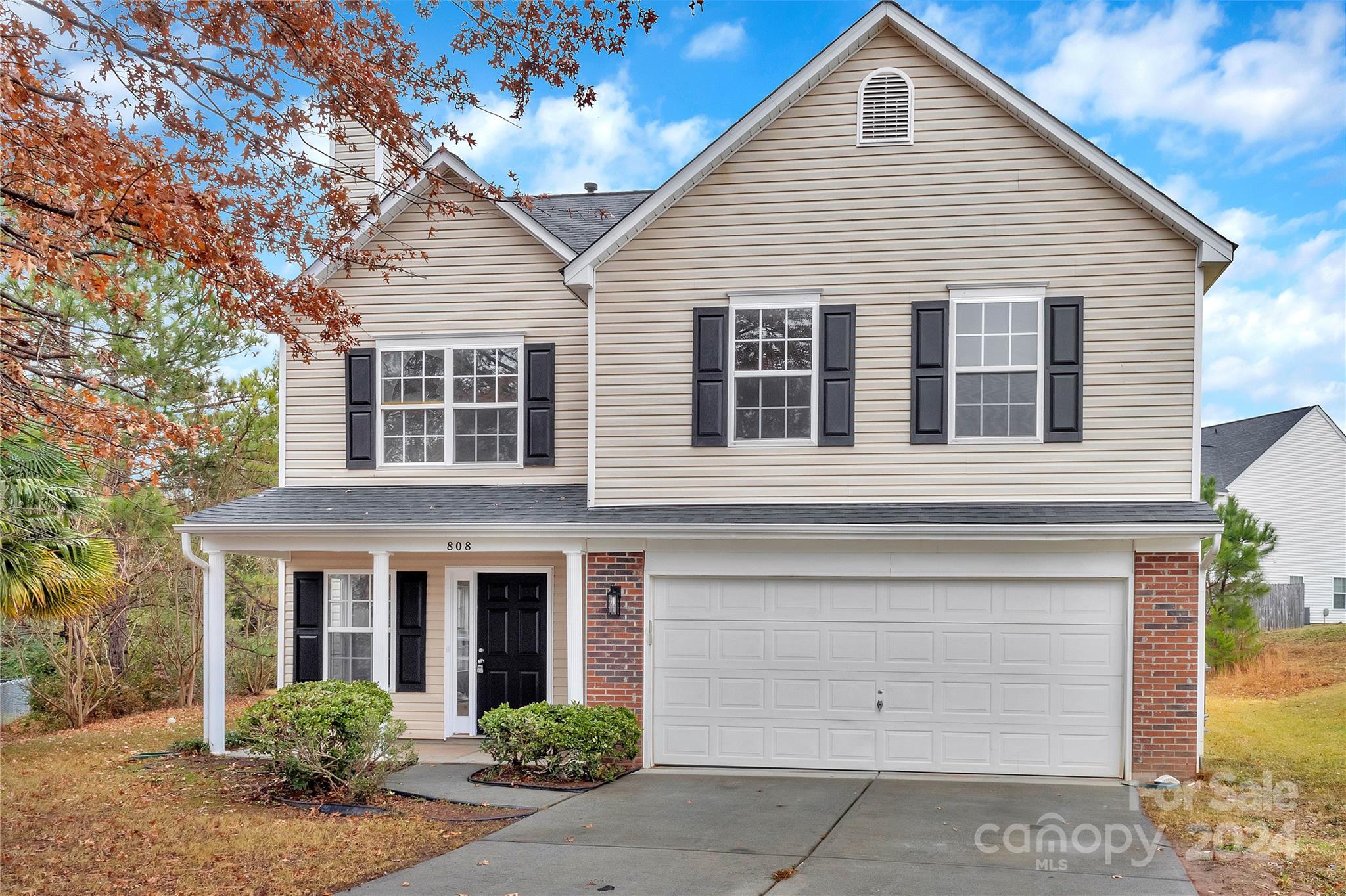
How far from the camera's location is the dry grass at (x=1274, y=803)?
7910 mm

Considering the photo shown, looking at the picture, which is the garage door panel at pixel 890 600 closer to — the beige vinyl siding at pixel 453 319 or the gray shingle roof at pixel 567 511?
the gray shingle roof at pixel 567 511

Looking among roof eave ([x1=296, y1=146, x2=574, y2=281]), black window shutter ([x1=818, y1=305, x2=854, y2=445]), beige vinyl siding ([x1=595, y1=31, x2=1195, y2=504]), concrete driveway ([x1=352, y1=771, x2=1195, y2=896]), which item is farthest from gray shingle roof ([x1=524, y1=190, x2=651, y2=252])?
concrete driveway ([x1=352, y1=771, x2=1195, y2=896])

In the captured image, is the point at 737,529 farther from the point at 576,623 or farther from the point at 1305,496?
the point at 1305,496

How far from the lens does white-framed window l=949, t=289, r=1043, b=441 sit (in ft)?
39.0

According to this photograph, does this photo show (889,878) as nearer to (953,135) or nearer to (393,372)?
(953,135)

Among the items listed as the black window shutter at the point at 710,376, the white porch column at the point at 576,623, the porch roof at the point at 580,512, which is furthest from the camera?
the black window shutter at the point at 710,376

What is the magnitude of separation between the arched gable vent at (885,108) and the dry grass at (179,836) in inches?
321

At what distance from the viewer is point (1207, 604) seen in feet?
68.4

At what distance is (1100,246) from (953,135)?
1.97 m

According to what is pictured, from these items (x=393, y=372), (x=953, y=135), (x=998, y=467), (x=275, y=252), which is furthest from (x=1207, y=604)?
(x=275, y=252)

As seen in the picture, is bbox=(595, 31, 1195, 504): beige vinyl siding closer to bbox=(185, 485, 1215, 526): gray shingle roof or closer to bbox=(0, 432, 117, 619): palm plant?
bbox=(185, 485, 1215, 526): gray shingle roof

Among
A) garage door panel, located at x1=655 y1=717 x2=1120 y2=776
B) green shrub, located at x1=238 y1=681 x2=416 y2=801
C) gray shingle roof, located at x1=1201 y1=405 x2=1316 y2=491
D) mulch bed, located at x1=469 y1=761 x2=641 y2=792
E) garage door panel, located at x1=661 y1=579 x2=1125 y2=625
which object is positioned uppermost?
gray shingle roof, located at x1=1201 y1=405 x2=1316 y2=491

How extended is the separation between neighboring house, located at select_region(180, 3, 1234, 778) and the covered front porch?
1.17m

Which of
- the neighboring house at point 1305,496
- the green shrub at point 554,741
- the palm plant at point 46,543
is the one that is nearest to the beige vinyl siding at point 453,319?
the palm plant at point 46,543
